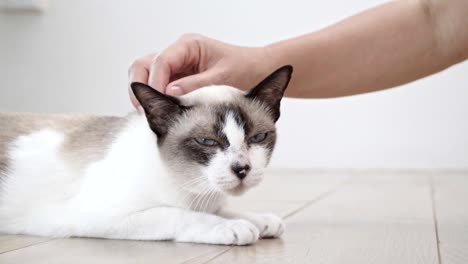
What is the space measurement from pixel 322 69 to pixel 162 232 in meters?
0.78

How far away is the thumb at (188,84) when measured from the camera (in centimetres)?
175

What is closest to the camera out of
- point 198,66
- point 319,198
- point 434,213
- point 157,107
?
point 157,107

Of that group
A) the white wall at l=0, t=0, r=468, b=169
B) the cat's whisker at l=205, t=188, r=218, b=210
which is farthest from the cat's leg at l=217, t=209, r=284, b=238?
the white wall at l=0, t=0, r=468, b=169

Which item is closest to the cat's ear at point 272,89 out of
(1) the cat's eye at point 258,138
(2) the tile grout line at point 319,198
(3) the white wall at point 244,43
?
(1) the cat's eye at point 258,138

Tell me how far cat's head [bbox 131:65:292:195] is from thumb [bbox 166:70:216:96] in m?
0.04

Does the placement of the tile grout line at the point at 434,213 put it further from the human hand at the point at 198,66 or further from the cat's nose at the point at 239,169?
the human hand at the point at 198,66

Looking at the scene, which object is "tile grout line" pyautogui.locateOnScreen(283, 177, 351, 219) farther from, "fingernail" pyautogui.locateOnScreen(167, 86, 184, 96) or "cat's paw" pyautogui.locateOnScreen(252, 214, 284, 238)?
"fingernail" pyautogui.locateOnScreen(167, 86, 184, 96)

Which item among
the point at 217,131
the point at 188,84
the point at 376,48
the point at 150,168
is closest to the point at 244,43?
the point at 376,48

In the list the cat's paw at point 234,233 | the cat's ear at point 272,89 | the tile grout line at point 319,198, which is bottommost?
the tile grout line at point 319,198

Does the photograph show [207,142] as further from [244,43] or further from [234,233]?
[244,43]

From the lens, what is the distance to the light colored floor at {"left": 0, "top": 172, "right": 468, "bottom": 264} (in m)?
1.42

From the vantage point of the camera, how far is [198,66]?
1.87m

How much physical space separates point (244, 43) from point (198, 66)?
2.35 m

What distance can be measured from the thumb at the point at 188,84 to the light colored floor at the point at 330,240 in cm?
42
